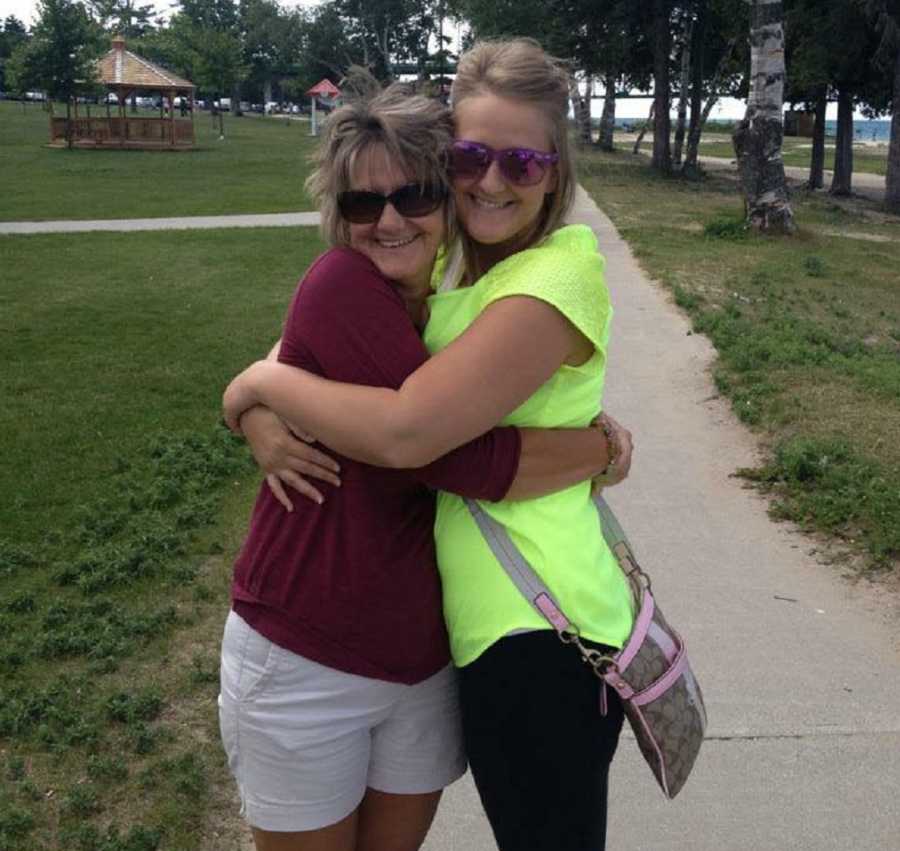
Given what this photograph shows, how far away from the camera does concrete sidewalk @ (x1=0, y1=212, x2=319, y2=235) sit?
1703cm

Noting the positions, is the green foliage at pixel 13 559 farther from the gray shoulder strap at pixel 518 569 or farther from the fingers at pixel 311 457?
the gray shoulder strap at pixel 518 569

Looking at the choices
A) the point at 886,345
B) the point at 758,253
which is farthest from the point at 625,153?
the point at 886,345

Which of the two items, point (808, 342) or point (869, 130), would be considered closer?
point (808, 342)

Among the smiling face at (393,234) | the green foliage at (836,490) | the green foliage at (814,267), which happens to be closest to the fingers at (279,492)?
the smiling face at (393,234)

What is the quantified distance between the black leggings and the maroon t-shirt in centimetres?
14

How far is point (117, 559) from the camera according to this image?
4.80 m

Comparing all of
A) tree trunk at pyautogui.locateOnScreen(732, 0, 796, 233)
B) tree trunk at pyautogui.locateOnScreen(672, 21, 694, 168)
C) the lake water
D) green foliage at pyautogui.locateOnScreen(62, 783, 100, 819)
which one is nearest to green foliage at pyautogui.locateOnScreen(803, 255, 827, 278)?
tree trunk at pyautogui.locateOnScreen(732, 0, 796, 233)

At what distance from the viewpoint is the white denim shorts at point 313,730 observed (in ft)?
6.09

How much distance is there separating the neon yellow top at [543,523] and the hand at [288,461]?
199mm

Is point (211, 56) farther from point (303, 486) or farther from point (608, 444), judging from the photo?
point (303, 486)

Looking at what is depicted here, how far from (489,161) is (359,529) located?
2.06ft

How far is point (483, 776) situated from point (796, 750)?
1.87 m

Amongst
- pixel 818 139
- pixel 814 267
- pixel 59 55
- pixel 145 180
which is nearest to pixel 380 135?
pixel 814 267

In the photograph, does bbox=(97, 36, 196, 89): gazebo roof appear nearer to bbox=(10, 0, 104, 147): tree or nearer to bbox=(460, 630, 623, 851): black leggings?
bbox=(10, 0, 104, 147): tree
